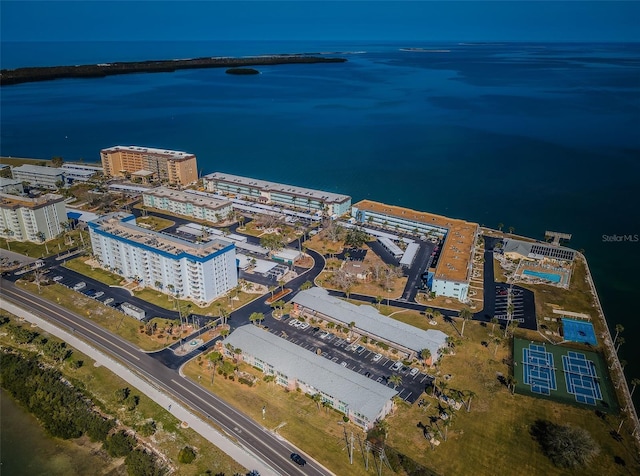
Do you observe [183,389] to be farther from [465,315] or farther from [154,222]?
[154,222]

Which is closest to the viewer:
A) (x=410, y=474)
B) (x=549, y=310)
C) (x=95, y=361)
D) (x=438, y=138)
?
(x=410, y=474)

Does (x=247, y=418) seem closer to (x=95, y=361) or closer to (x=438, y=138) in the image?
(x=95, y=361)

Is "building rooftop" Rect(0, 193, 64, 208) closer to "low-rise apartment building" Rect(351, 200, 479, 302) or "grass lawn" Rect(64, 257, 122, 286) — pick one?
"grass lawn" Rect(64, 257, 122, 286)

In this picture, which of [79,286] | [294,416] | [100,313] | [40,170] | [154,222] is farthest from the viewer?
[40,170]

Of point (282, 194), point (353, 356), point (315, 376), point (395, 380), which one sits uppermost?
point (282, 194)

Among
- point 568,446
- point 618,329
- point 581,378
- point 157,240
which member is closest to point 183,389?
point 157,240

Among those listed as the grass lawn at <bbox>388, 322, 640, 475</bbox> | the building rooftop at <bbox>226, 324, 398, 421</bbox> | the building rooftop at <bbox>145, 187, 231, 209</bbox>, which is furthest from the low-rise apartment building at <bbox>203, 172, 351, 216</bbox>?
the grass lawn at <bbox>388, 322, 640, 475</bbox>

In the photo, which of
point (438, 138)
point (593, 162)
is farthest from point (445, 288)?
point (438, 138)

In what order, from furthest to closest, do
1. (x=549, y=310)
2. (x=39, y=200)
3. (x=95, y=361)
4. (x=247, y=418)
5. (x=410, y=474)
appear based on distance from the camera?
(x=39, y=200) < (x=549, y=310) < (x=95, y=361) < (x=247, y=418) < (x=410, y=474)
